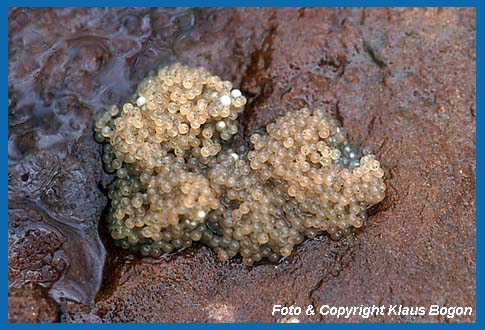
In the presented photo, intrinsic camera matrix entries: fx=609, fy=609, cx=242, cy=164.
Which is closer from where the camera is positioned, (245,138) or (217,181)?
(217,181)

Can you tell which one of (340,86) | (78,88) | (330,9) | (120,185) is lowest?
(120,185)

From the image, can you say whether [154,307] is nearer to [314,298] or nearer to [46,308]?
[46,308]

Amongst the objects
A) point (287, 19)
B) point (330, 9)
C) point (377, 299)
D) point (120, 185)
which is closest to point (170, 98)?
point (120, 185)

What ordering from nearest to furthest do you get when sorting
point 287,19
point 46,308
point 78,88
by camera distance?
point 46,308 < point 78,88 < point 287,19
